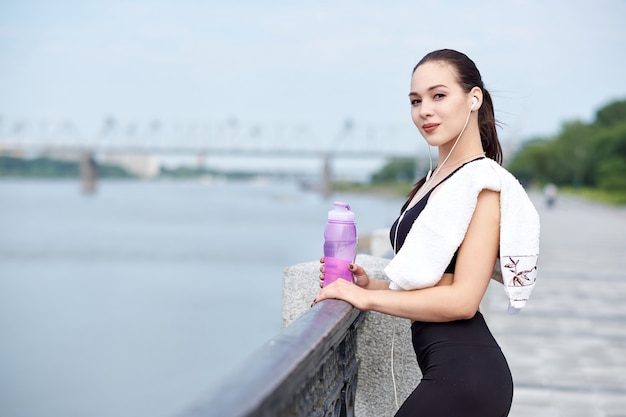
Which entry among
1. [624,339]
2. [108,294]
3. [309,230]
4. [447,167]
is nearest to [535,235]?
[447,167]

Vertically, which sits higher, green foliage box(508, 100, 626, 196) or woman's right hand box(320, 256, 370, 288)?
woman's right hand box(320, 256, 370, 288)

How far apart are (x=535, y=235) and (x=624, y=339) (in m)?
6.93

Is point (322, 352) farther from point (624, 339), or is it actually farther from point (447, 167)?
point (624, 339)

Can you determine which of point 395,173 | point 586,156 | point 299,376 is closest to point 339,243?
point 299,376

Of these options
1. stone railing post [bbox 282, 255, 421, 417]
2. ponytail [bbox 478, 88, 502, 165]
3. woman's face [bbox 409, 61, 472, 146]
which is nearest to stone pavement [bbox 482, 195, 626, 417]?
stone railing post [bbox 282, 255, 421, 417]

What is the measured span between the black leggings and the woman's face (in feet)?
1.88

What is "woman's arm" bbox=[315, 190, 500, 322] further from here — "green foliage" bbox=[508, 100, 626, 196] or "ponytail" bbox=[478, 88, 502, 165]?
"green foliage" bbox=[508, 100, 626, 196]

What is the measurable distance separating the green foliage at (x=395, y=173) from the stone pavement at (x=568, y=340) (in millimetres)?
109453

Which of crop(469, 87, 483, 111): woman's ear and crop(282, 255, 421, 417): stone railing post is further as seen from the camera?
crop(282, 255, 421, 417): stone railing post

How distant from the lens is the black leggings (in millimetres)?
2104

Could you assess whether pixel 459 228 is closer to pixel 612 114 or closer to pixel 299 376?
pixel 299 376

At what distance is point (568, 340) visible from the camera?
831 cm

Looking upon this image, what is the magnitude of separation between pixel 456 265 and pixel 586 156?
9666cm

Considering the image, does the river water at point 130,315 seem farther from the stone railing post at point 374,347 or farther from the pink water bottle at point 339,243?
the stone railing post at point 374,347
